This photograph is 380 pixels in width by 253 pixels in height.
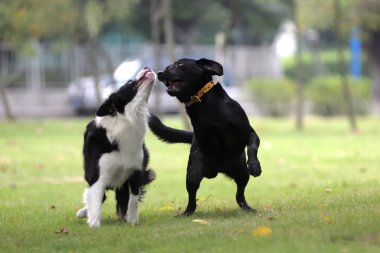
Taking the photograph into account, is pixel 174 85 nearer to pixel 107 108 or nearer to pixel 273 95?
pixel 107 108

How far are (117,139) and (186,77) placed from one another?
89 centimetres

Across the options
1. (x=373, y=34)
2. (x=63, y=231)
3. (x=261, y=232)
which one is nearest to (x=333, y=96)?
(x=373, y=34)

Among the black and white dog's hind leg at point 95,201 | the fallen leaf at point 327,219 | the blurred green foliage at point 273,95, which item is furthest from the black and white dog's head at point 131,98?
the blurred green foliage at point 273,95

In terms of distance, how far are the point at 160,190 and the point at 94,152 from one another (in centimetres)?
572

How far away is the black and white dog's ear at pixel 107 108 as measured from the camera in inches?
286

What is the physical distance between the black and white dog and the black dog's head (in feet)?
0.85

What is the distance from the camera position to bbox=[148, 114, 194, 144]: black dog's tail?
8.32 meters

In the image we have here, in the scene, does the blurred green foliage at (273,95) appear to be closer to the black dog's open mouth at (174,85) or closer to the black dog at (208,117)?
the black dog at (208,117)

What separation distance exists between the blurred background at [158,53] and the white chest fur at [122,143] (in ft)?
44.7

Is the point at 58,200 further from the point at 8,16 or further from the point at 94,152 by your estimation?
the point at 8,16

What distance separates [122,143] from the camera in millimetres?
7242

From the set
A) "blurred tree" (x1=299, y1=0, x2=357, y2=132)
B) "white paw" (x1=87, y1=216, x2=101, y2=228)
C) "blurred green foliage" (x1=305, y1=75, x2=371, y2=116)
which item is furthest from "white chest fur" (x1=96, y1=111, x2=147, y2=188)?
"blurred green foliage" (x1=305, y1=75, x2=371, y2=116)

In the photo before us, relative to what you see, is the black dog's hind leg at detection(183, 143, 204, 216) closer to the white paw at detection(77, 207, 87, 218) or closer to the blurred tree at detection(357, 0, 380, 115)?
the white paw at detection(77, 207, 87, 218)

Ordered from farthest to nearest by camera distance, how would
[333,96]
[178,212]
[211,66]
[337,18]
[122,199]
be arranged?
1. [333,96]
2. [337,18]
3. [178,212]
4. [122,199]
5. [211,66]
